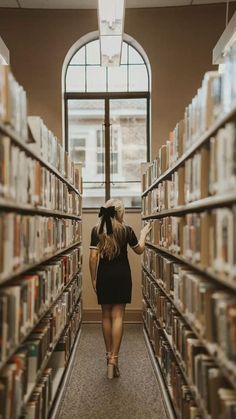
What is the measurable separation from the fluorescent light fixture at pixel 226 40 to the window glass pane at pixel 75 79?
3.57m

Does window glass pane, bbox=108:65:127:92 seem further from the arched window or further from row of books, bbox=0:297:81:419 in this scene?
row of books, bbox=0:297:81:419

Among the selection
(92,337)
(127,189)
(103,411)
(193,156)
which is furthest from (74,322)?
(193,156)

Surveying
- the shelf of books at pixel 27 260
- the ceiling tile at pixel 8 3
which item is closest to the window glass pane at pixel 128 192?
the ceiling tile at pixel 8 3

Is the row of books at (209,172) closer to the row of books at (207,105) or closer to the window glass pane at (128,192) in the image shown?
the row of books at (207,105)

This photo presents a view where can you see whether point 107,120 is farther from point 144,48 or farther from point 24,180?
point 24,180

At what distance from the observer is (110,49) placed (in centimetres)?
566

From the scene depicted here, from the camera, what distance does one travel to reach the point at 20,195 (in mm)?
2482

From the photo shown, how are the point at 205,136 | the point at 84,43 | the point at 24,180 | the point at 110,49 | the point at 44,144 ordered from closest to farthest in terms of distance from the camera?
the point at 205,136
the point at 24,180
the point at 44,144
the point at 110,49
the point at 84,43

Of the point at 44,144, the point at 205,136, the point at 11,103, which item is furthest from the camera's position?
the point at 44,144

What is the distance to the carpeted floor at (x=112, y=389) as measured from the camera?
150 inches

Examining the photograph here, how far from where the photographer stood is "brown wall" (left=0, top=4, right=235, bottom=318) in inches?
289

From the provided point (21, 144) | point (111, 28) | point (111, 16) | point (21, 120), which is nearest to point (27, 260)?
point (21, 144)

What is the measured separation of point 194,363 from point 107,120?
5512 millimetres

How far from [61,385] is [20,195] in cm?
230
